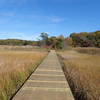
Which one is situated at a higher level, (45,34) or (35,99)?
(45,34)

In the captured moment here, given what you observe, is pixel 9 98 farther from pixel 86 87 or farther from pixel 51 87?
pixel 86 87

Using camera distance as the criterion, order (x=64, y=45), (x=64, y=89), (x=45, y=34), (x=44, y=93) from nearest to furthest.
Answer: (x=44, y=93) → (x=64, y=89) → (x=64, y=45) → (x=45, y=34)

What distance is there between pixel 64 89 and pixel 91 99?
1.08 metres

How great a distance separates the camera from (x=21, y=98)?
4.12 metres

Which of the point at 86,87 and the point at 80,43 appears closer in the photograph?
the point at 86,87

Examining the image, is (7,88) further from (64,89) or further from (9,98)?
(64,89)

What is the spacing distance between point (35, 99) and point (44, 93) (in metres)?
0.55

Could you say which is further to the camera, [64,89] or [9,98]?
[64,89]

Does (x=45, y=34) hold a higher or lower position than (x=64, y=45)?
higher

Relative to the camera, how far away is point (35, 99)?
4086mm

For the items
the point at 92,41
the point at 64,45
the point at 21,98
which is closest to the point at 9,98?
the point at 21,98

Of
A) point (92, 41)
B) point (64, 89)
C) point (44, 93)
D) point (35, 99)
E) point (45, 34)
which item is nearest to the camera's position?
point (35, 99)

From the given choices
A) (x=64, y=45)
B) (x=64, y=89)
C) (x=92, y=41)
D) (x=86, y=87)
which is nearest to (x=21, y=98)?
(x=64, y=89)

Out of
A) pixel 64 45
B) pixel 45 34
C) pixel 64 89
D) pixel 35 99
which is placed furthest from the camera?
pixel 45 34
